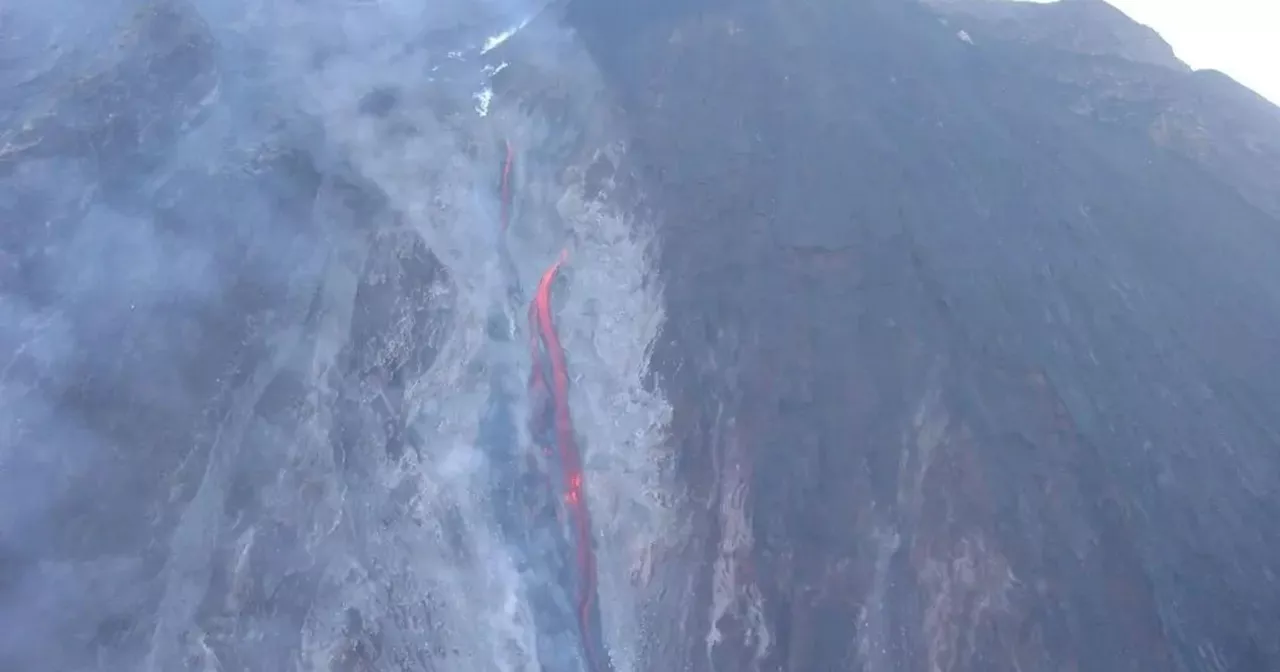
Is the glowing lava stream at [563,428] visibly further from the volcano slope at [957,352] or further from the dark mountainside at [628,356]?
the volcano slope at [957,352]

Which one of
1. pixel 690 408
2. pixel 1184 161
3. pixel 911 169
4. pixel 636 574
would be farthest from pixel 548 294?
Result: pixel 1184 161

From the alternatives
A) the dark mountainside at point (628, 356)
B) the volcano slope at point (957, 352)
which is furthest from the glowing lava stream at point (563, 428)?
the volcano slope at point (957, 352)

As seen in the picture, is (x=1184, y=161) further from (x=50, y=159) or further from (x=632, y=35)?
(x=50, y=159)

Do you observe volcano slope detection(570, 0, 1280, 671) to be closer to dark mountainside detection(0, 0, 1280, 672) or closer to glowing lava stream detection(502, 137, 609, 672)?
dark mountainside detection(0, 0, 1280, 672)

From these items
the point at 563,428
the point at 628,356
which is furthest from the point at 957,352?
the point at 563,428

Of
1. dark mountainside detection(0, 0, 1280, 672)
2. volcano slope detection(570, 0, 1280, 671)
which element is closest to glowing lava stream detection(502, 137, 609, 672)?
dark mountainside detection(0, 0, 1280, 672)
